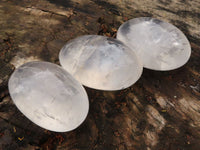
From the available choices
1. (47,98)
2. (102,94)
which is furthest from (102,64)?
(47,98)

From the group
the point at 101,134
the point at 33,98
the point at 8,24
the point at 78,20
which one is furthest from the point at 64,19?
the point at 101,134

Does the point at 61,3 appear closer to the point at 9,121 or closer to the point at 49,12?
the point at 49,12

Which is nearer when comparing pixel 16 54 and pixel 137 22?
pixel 16 54

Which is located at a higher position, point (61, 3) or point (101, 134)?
point (61, 3)

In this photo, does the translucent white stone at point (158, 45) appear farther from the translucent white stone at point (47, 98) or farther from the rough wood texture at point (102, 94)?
the translucent white stone at point (47, 98)

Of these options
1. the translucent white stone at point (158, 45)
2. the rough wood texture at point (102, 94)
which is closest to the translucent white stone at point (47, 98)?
the rough wood texture at point (102, 94)

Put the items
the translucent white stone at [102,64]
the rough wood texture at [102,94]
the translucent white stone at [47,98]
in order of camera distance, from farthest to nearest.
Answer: the translucent white stone at [102,64]
the rough wood texture at [102,94]
the translucent white stone at [47,98]

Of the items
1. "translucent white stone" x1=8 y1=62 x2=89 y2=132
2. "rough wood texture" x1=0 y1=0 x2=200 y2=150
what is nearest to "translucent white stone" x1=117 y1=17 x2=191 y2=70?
"rough wood texture" x1=0 y1=0 x2=200 y2=150
